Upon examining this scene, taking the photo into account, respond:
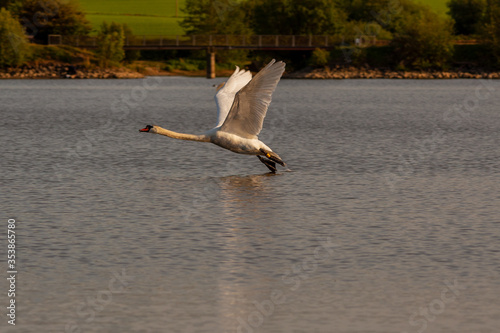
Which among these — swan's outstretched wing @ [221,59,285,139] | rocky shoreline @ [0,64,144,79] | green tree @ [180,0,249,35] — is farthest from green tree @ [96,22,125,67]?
swan's outstretched wing @ [221,59,285,139]

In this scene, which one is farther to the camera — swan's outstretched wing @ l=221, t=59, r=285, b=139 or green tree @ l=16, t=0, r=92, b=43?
green tree @ l=16, t=0, r=92, b=43

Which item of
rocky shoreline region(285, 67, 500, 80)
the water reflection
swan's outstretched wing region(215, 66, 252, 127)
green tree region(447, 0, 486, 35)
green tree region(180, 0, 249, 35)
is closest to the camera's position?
the water reflection

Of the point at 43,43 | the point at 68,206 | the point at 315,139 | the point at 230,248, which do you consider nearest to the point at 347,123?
the point at 315,139

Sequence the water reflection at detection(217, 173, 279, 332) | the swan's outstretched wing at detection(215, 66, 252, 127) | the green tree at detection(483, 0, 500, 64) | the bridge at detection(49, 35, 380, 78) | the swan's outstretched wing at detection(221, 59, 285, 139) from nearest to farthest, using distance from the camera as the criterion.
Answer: the water reflection at detection(217, 173, 279, 332), the swan's outstretched wing at detection(221, 59, 285, 139), the swan's outstretched wing at detection(215, 66, 252, 127), the bridge at detection(49, 35, 380, 78), the green tree at detection(483, 0, 500, 64)

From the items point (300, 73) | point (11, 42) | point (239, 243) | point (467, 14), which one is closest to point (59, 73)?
point (11, 42)

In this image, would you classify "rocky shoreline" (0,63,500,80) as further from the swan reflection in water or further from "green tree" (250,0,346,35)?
the swan reflection in water

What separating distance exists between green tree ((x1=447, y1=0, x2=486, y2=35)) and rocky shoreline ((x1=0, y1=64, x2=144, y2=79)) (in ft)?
230

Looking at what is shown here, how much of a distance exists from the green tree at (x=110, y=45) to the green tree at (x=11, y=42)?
12.1 meters

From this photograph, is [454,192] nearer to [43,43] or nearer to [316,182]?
[316,182]

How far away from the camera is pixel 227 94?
26.1 metres

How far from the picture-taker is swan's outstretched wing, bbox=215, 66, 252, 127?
25.3 m

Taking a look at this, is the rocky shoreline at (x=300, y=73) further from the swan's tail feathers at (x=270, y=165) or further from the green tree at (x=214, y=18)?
the swan's tail feathers at (x=270, y=165)

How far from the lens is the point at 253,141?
79.0 feet

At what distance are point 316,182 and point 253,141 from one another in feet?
7.29
